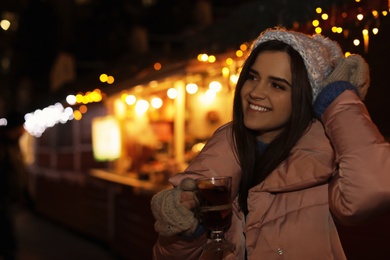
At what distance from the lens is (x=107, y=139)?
40.7 feet

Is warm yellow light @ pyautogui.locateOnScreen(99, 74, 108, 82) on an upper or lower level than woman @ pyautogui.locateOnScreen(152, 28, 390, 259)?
upper

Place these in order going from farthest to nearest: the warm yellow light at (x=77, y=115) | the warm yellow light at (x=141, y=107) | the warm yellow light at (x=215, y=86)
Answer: the warm yellow light at (x=77, y=115), the warm yellow light at (x=141, y=107), the warm yellow light at (x=215, y=86)

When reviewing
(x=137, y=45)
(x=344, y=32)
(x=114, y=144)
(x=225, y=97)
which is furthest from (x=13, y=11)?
(x=344, y=32)

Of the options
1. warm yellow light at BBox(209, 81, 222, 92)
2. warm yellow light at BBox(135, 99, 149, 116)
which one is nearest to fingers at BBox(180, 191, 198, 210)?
warm yellow light at BBox(209, 81, 222, 92)

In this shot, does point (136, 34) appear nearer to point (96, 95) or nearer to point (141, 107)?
point (96, 95)

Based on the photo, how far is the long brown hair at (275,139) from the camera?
256cm

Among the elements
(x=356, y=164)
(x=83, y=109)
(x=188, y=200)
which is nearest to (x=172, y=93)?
(x=83, y=109)

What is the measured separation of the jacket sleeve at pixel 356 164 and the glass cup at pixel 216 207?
402 millimetres

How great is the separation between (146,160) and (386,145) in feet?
30.0

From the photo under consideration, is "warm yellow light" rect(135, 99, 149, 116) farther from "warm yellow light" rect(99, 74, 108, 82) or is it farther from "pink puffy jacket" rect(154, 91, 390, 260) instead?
"pink puffy jacket" rect(154, 91, 390, 260)

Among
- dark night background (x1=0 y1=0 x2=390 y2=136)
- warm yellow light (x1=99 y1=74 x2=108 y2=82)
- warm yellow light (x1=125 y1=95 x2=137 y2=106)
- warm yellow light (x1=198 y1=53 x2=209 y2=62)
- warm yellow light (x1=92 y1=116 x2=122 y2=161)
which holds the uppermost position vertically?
dark night background (x1=0 y1=0 x2=390 y2=136)

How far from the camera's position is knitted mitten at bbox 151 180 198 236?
2410 mm

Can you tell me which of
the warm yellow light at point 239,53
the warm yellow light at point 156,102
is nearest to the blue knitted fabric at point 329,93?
the warm yellow light at point 239,53

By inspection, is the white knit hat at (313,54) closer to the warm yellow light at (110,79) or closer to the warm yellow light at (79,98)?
the warm yellow light at (110,79)
